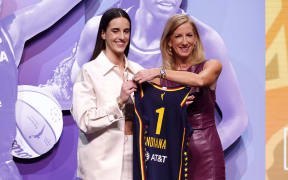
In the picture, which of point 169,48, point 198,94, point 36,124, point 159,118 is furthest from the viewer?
point 36,124

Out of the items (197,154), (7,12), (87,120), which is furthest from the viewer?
(7,12)

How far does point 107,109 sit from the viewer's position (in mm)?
2062

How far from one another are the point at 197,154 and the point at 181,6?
66.2 inches

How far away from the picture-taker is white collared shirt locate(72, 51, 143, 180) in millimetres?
2080

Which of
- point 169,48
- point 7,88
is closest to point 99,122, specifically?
point 169,48

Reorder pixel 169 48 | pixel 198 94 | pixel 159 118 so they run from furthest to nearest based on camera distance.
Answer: pixel 169 48 < pixel 198 94 < pixel 159 118

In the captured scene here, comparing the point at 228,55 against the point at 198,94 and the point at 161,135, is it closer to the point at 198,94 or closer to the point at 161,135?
the point at 198,94

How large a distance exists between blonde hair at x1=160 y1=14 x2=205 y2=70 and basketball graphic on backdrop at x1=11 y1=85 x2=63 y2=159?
131cm

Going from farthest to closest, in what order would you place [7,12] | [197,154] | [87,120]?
[7,12] < [197,154] < [87,120]

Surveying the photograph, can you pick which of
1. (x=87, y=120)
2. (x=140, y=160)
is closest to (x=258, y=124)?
(x=140, y=160)

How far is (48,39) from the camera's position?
3.44m

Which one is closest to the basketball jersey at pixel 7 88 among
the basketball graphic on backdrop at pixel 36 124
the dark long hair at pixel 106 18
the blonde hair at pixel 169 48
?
the basketball graphic on backdrop at pixel 36 124

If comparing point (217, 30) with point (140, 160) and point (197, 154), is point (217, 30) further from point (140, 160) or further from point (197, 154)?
point (140, 160)

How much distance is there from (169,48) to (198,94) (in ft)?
1.37
